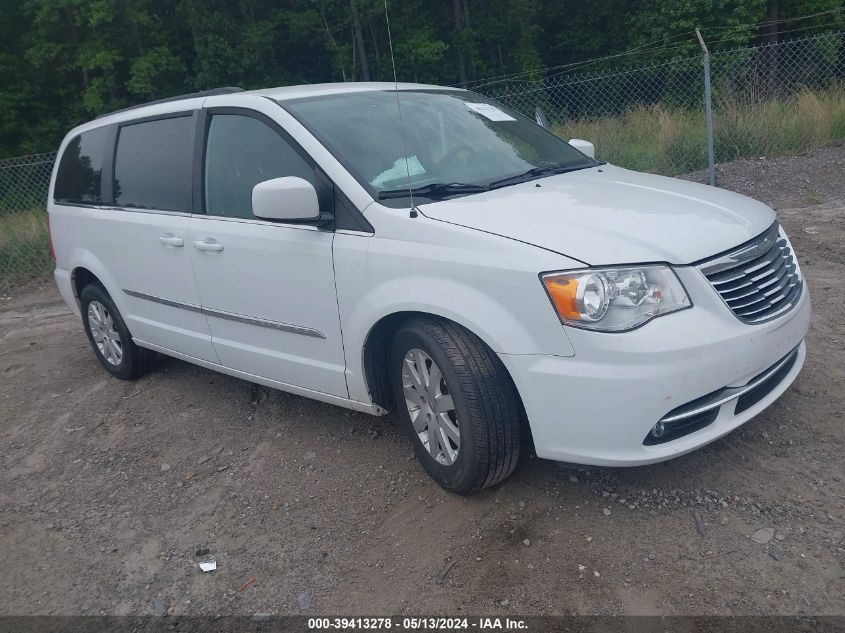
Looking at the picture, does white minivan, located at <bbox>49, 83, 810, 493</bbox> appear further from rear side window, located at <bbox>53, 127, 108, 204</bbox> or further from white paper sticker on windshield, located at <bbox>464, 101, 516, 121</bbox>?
rear side window, located at <bbox>53, 127, 108, 204</bbox>

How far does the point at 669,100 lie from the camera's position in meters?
13.7

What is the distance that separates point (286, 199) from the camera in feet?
11.5

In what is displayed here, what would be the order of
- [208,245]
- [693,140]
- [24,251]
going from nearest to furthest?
[208,245]
[24,251]
[693,140]

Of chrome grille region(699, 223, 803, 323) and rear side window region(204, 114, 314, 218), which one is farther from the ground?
rear side window region(204, 114, 314, 218)

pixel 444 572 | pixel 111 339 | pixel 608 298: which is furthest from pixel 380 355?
pixel 111 339

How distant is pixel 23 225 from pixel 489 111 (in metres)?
8.82

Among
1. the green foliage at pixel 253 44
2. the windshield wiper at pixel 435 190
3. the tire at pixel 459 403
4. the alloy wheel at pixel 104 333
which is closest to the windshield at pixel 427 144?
the windshield wiper at pixel 435 190

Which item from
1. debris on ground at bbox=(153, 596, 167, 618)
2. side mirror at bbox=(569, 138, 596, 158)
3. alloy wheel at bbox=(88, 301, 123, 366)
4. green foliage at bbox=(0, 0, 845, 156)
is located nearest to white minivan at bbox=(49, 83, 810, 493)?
side mirror at bbox=(569, 138, 596, 158)

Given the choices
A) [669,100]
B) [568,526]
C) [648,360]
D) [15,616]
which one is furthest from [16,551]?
[669,100]

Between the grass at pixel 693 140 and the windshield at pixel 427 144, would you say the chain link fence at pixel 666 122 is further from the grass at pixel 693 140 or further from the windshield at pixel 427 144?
the windshield at pixel 427 144

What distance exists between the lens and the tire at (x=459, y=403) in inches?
124

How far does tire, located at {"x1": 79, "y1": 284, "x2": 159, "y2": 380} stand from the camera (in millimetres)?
5387

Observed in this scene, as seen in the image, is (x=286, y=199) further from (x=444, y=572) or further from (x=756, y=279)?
(x=756, y=279)

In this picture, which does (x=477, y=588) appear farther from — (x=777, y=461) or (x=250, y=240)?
(x=250, y=240)
